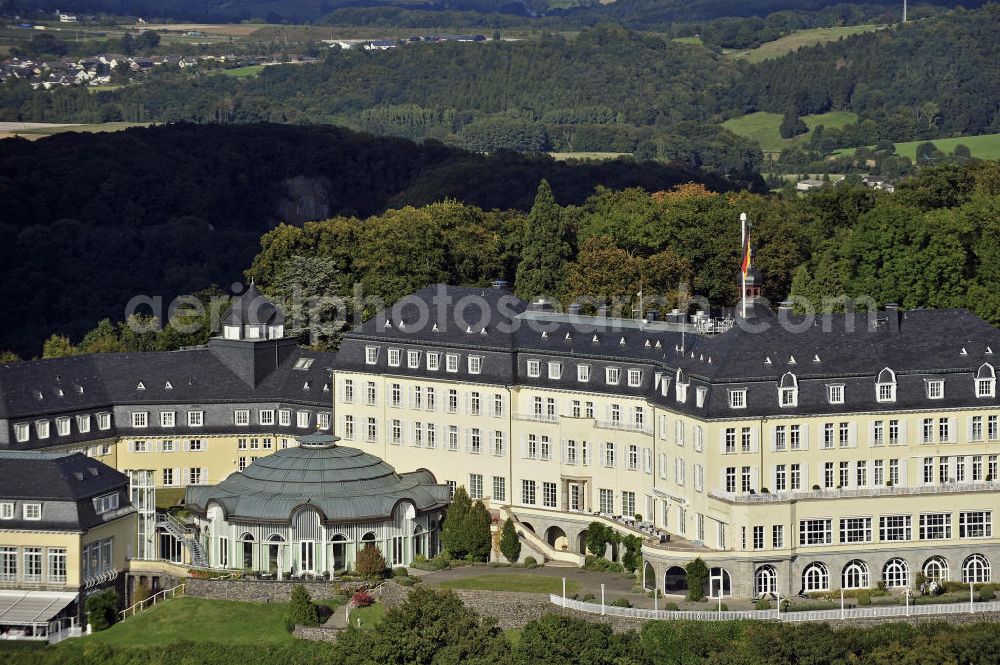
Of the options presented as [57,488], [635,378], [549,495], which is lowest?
[549,495]

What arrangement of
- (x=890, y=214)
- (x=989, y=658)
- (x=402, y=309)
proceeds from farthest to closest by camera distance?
(x=890, y=214) → (x=402, y=309) → (x=989, y=658)

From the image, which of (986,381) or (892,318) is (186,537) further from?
(986,381)

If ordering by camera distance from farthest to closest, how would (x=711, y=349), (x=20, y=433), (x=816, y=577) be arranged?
1. (x=20, y=433)
2. (x=711, y=349)
3. (x=816, y=577)

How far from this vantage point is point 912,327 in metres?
126

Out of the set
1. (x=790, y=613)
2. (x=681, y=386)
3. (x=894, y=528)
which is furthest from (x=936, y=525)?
(x=681, y=386)

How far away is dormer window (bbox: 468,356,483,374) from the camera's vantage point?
133 m

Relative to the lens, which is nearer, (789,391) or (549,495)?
(789,391)

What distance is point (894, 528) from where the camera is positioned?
117875mm

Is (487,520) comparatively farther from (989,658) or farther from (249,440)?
(989,658)

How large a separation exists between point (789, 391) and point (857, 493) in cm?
617

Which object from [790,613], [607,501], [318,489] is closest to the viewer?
[790,613]

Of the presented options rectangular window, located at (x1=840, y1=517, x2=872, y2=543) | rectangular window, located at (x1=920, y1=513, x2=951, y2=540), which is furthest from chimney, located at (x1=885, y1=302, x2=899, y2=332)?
rectangular window, located at (x1=840, y1=517, x2=872, y2=543)

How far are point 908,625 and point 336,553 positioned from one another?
30.9 metres

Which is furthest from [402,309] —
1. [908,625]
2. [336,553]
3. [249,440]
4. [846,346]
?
[908,625]
